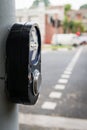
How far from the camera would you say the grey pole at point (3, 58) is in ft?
5.62

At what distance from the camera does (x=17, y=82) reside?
1759 mm

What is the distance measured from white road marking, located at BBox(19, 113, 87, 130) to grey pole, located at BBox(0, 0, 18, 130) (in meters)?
2.27

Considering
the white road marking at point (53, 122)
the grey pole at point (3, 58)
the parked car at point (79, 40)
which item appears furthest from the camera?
the parked car at point (79, 40)

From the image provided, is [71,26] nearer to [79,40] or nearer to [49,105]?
[79,40]

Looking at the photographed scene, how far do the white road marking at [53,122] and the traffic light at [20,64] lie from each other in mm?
2346

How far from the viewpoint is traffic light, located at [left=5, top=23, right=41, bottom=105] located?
1.73 meters

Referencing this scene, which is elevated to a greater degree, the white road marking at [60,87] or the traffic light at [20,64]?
the traffic light at [20,64]

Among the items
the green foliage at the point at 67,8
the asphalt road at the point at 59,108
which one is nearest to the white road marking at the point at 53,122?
the asphalt road at the point at 59,108

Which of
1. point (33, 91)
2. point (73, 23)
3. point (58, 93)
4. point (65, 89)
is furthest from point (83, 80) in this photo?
point (73, 23)

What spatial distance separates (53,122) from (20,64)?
8.78ft

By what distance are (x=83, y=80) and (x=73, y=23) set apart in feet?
130

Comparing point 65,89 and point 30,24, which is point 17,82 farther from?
point 65,89

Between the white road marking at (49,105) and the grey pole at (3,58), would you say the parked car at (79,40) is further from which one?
the grey pole at (3,58)

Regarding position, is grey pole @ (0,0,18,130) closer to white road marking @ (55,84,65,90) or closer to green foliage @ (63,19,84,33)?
white road marking @ (55,84,65,90)
